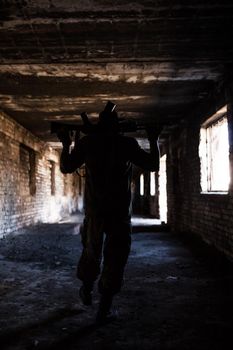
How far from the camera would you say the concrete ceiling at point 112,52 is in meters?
3.75

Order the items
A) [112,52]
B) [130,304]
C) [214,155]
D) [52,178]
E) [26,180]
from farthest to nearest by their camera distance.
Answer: [52,178] → [26,180] → [214,155] → [112,52] → [130,304]

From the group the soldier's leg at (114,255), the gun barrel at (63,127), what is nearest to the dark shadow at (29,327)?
the soldier's leg at (114,255)

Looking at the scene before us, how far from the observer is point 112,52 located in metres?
4.77

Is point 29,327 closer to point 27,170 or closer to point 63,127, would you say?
point 63,127

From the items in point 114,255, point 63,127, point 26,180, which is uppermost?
point 63,127

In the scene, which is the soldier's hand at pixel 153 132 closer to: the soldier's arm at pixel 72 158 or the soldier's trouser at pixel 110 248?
the soldier's arm at pixel 72 158

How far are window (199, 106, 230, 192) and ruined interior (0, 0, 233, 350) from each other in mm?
30

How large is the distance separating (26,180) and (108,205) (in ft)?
25.4

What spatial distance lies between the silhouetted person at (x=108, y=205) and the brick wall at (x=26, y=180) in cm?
518

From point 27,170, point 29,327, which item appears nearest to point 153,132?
point 29,327

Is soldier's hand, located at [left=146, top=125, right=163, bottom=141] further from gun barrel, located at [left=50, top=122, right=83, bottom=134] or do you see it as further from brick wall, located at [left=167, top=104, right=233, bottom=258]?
brick wall, located at [left=167, top=104, right=233, bottom=258]

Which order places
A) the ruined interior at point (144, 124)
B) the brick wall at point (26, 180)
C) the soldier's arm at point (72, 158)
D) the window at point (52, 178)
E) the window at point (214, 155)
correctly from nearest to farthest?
the ruined interior at point (144, 124)
the soldier's arm at point (72, 158)
the window at point (214, 155)
the brick wall at point (26, 180)
the window at point (52, 178)

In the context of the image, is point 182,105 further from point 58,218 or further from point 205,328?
point 58,218

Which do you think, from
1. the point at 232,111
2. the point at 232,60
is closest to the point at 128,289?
the point at 232,111
